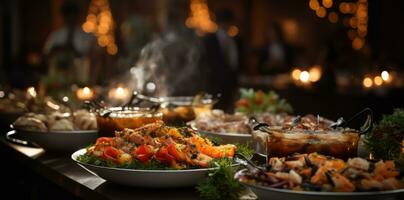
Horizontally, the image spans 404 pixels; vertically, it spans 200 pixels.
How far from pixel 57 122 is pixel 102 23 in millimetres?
10696

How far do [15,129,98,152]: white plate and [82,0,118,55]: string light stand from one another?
411 inches

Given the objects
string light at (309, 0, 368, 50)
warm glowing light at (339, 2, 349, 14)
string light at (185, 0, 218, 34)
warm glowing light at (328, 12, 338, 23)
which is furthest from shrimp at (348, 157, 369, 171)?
string light at (185, 0, 218, 34)

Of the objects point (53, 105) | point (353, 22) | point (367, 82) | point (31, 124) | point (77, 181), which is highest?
point (353, 22)

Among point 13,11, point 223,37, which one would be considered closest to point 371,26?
point 223,37

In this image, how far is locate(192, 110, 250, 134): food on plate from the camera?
3.12 meters

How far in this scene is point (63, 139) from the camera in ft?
10.2

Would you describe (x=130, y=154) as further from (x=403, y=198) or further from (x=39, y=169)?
(x=403, y=198)

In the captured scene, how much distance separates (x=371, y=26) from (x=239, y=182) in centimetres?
981

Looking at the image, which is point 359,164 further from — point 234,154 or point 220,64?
point 220,64

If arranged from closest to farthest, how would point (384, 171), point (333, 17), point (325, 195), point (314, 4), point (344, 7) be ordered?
point (325, 195) < point (384, 171) < point (344, 7) < point (314, 4) < point (333, 17)

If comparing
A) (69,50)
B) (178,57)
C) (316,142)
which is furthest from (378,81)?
(316,142)

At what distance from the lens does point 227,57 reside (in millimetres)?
6734

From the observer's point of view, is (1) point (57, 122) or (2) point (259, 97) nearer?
(1) point (57, 122)

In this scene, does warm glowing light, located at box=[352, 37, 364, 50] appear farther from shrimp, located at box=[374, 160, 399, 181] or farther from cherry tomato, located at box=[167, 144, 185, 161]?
shrimp, located at box=[374, 160, 399, 181]
